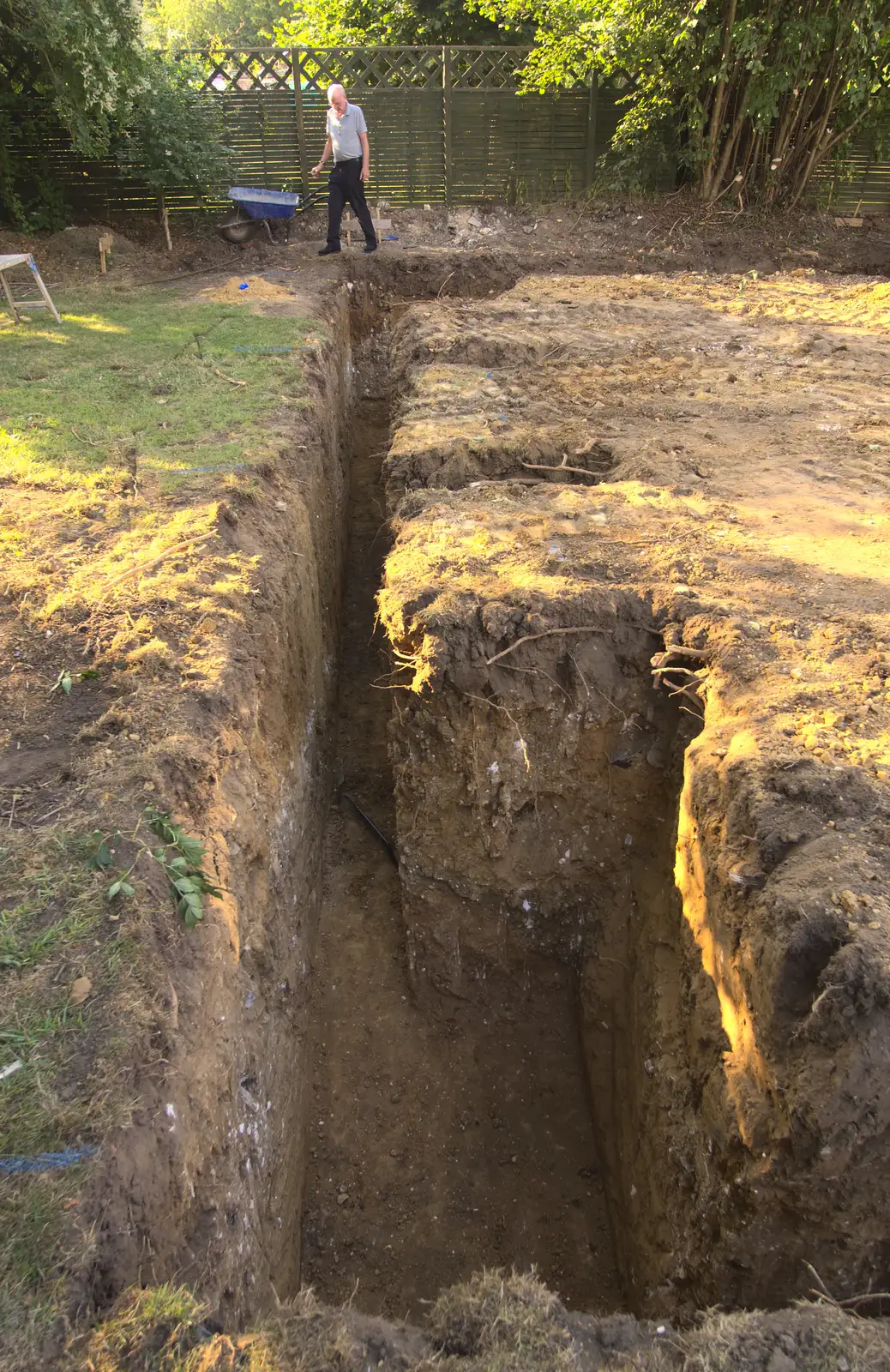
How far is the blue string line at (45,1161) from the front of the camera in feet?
6.98

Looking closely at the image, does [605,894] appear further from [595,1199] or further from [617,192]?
[617,192]

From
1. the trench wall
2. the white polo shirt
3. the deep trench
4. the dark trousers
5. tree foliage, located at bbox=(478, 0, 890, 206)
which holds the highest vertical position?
tree foliage, located at bbox=(478, 0, 890, 206)

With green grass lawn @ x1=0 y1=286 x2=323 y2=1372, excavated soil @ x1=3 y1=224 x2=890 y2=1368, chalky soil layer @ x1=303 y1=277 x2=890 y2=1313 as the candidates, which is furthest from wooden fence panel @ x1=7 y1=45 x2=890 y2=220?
chalky soil layer @ x1=303 y1=277 x2=890 y2=1313

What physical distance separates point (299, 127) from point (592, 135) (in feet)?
14.8

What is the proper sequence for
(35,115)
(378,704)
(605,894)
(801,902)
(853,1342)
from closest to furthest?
1. (853,1342)
2. (801,902)
3. (605,894)
4. (378,704)
5. (35,115)

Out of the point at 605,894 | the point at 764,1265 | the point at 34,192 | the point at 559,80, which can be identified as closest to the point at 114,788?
the point at 605,894

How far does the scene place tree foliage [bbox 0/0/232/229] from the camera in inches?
336

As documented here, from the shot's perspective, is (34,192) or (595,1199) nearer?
(595,1199)

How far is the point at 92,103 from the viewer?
29.9 feet

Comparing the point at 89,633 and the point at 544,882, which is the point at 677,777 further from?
the point at 89,633

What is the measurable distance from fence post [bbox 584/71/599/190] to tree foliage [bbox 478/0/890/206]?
11.3 inches

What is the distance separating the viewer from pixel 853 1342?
2.10 meters

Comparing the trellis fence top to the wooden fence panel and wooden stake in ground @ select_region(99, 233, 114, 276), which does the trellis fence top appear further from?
wooden stake in ground @ select_region(99, 233, 114, 276)

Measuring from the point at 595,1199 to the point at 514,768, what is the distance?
2.26 meters
